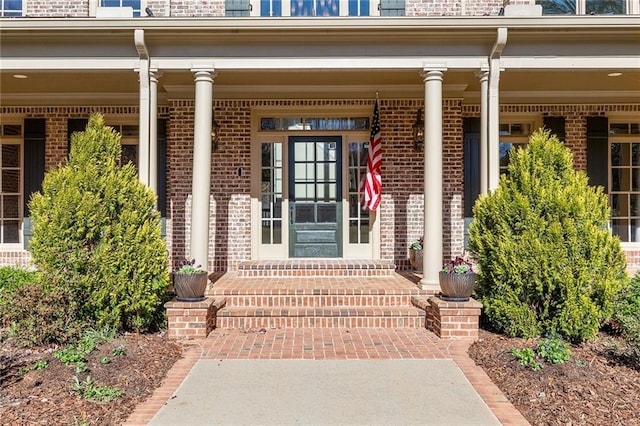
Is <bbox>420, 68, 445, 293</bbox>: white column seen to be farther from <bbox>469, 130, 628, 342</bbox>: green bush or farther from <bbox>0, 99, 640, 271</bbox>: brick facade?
<bbox>0, 99, 640, 271</bbox>: brick facade

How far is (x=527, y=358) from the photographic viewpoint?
394cm

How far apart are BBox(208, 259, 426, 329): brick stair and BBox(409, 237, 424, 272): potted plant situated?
706 mm

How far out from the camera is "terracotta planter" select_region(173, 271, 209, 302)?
5.14 metres

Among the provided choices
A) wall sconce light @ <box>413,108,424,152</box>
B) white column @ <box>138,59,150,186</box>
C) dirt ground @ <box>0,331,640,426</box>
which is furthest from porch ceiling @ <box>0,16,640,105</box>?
dirt ground @ <box>0,331,640,426</box>

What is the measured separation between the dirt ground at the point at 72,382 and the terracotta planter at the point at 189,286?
0.63 meters

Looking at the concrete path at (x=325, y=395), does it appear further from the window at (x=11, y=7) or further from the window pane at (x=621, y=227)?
the window at (x=11, y=7)

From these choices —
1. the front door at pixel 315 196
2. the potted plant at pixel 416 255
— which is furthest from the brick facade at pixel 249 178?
the front door at pixel 315 196

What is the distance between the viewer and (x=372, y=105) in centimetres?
789

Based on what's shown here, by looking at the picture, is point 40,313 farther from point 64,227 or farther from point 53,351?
point 64,227

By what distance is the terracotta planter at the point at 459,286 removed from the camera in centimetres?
509

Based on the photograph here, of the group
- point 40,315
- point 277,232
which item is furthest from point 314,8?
point 40,315

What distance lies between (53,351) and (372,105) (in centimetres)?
581

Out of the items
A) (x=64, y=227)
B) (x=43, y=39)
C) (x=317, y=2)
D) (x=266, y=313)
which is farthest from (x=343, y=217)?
(x=43, y=39)

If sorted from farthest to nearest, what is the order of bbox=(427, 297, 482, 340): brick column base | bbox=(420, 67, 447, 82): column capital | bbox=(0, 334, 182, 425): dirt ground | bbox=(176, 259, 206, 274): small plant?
bbox=(420, 67, 447, 82): column capital
bbox=(176, 259, 206, 274): small plant
bbox=(427, 297, 482, 340): brick column base
bbox=(0, 334, 182, 425): dirt ground
